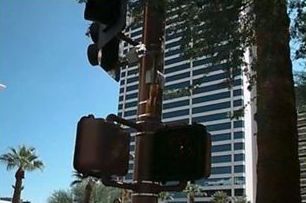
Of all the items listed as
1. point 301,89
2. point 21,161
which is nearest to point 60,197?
point 21,161

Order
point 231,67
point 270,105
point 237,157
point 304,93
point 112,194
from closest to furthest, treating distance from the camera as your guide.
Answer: point 270,105
point 231,67
point 304,93
point 112,194
point 237,157

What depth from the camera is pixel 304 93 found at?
14.7 metres

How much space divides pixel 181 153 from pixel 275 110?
14.6 feet

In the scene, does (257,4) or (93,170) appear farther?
(257,4)

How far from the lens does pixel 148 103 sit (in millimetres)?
3666

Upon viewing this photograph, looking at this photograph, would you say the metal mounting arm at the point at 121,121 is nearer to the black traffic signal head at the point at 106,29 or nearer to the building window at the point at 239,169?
the black traffic signal head at the point at 106,29

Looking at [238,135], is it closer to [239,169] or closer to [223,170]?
[239,169]

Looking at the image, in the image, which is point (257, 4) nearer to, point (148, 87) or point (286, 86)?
point (286, 86)

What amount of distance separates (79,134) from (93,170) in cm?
25

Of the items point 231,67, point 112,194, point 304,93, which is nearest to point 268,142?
point 231,67

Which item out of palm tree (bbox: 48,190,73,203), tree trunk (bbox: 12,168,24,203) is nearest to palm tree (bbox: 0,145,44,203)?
tree trunk (bbox: 12,168,24,203)

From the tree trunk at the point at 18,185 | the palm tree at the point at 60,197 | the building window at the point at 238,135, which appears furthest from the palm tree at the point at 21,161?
the building window at the point at 238,135

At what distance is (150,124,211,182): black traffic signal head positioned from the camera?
11.2 ft

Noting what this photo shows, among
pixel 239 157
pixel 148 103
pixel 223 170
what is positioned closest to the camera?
pixel 148 103
